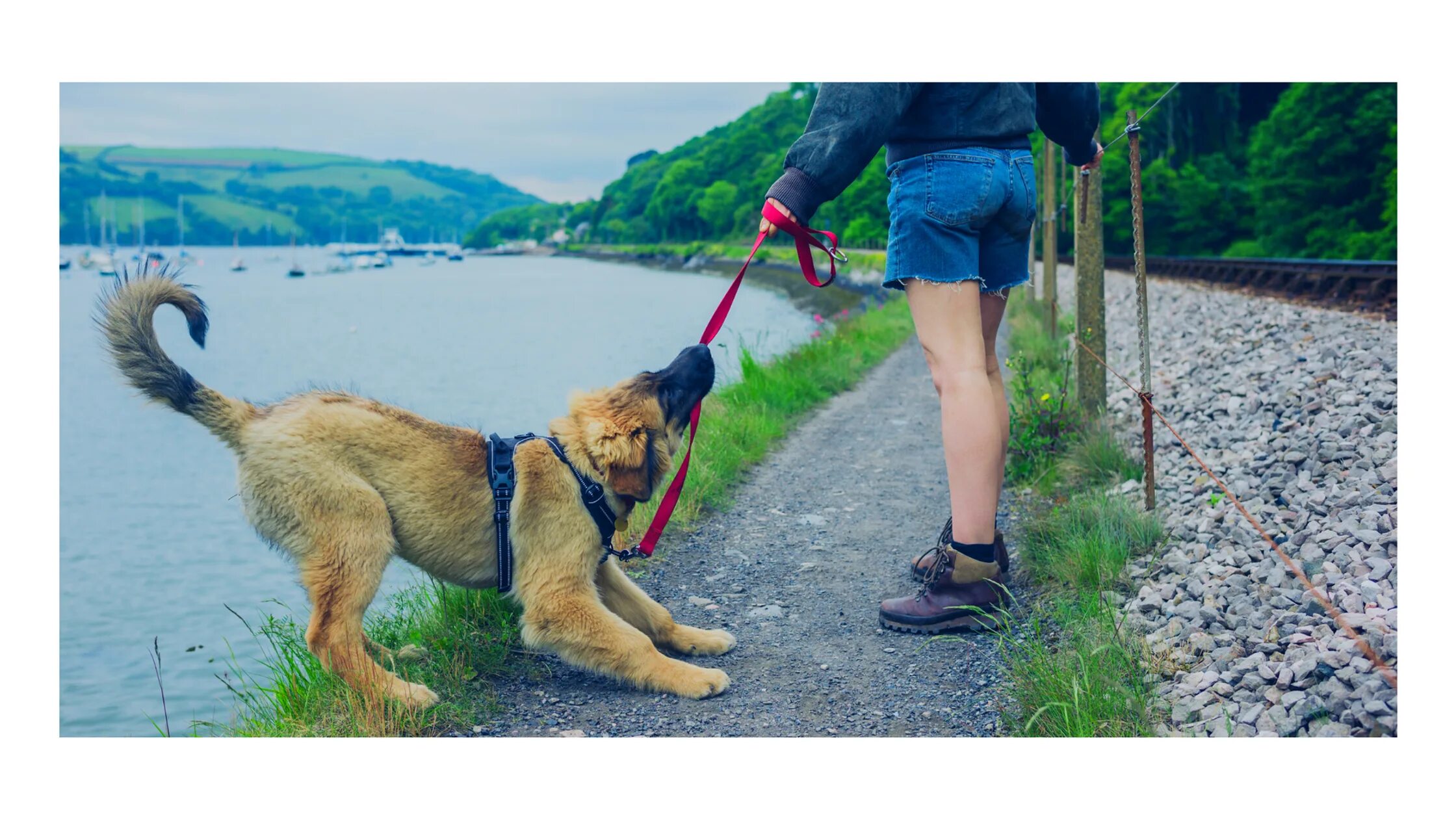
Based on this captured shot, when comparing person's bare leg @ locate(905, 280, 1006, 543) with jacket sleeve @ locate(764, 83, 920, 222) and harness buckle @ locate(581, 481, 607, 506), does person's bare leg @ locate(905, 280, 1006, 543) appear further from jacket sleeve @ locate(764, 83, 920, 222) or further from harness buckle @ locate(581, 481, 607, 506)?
harness buckle @ locate(581, 481, 607, 506)

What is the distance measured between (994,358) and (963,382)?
0.53 meters

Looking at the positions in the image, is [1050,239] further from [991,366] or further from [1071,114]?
[991,366]

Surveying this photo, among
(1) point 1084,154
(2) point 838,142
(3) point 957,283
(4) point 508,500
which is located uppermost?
(1) point 1084,154

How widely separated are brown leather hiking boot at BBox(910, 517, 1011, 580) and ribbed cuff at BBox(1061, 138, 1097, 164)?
160cm

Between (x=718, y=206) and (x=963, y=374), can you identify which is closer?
(x=963, y=374)

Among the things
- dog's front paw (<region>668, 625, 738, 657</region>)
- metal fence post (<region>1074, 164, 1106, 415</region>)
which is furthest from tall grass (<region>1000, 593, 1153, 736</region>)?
metal fence post (<region>1074, 164, 1106, 415</region>)

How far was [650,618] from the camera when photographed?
3.42 meters

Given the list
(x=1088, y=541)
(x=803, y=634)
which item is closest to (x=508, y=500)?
(x=803, y=634)

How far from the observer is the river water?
5297mm

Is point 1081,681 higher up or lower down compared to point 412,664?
higher up

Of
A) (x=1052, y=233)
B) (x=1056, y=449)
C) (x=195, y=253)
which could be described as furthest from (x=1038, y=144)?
(x=195, y=253)

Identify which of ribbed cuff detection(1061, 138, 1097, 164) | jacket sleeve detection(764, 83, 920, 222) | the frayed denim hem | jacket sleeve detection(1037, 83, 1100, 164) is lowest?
the frayed denim hem

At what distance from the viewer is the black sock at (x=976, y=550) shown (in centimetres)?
339

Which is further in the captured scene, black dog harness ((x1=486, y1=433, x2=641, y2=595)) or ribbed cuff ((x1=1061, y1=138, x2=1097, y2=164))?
ribbed cuff ((x1=1061, y1=138, x2=1097, y2=164))
